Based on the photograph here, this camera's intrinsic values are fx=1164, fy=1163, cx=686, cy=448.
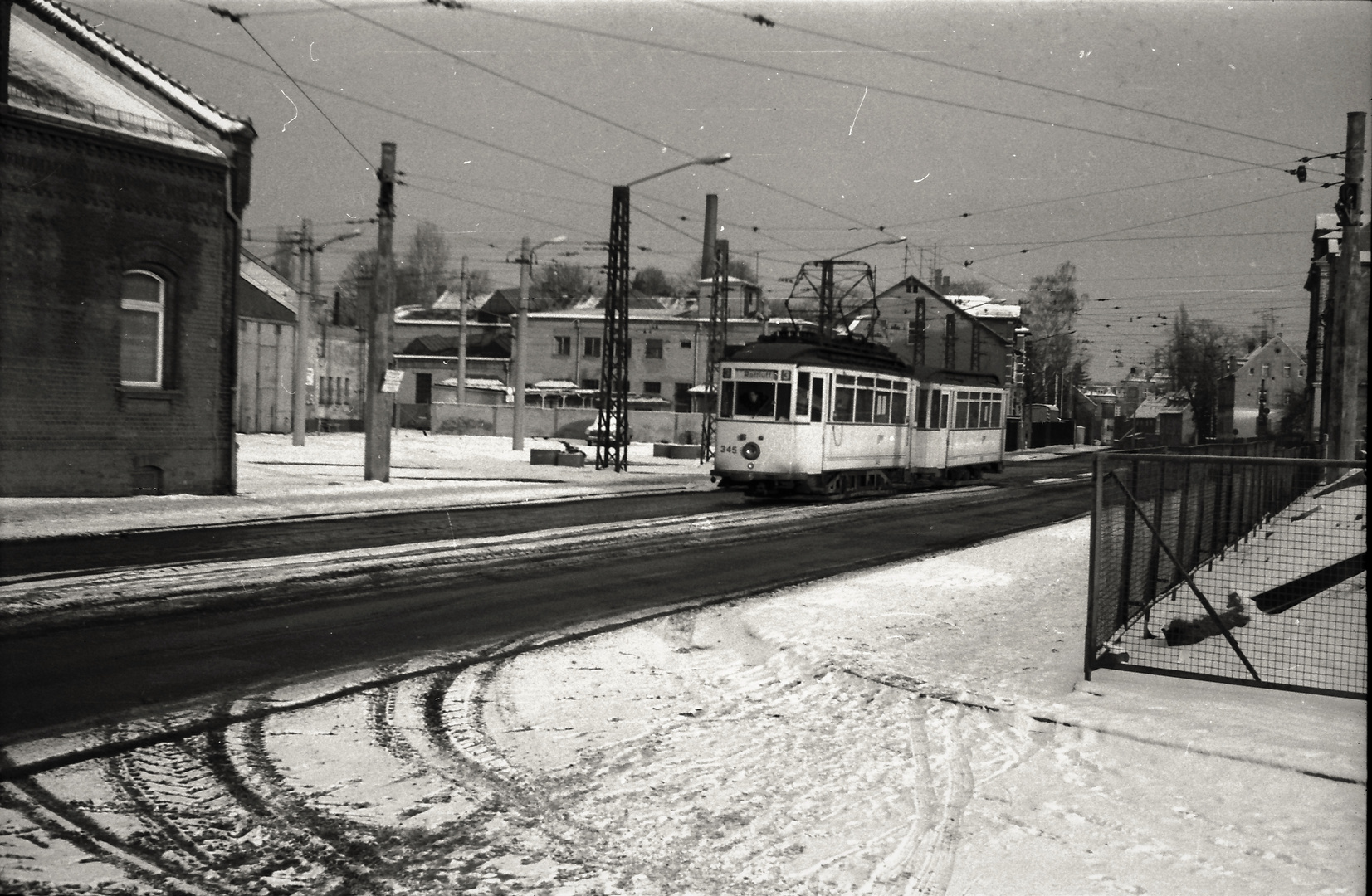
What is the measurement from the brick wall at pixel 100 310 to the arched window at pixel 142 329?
15cm

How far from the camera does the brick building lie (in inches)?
706

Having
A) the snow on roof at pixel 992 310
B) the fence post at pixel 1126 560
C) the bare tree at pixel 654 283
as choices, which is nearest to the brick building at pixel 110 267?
the fence post at pixel 1126 560

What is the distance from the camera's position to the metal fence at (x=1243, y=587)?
24.6ft

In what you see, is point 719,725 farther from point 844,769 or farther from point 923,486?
point 923,486

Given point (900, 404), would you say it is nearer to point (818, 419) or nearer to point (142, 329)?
point (818, 419)

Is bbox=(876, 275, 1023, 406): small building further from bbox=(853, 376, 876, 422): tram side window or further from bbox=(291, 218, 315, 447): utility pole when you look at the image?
bbox=(853, 376, 876, 422): tram side window

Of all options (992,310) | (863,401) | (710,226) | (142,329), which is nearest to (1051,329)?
(992,310)

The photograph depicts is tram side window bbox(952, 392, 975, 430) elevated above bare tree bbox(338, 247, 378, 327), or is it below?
below

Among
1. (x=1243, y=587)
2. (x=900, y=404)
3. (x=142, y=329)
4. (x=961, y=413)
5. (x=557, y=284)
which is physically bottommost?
(x=1243, y=587)

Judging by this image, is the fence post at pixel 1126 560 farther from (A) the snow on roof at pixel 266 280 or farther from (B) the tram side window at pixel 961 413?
(A) the snow on roof at pixel 266 280

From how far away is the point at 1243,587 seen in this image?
28.6 ft

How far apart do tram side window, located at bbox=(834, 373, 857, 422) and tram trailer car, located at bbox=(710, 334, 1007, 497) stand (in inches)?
0.9

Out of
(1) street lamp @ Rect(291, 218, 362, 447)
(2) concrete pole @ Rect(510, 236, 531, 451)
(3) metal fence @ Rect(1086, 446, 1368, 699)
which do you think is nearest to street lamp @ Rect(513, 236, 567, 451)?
(2) concrete pole @ Rect(510, 236, 531, 451)

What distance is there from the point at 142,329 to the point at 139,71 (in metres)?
4.77
